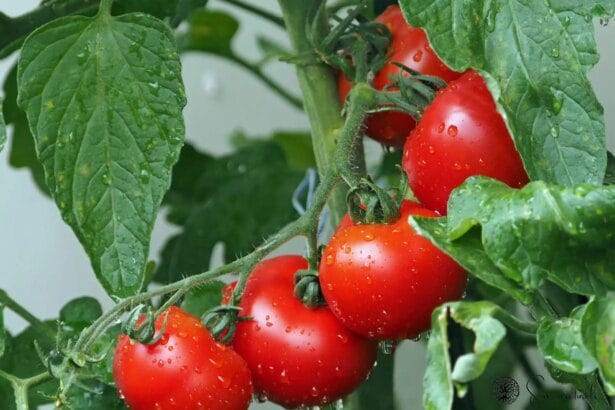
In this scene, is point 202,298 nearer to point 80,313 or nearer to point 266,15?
point 80,313

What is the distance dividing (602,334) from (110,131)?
0.32 m

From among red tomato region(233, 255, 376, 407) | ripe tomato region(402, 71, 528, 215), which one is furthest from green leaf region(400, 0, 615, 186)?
red tomato region(233, 255, 376, 407)

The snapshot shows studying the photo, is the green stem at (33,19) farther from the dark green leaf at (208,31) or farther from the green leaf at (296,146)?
the green leaf at (296,146)

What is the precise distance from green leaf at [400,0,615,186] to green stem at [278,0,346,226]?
167 millimetres

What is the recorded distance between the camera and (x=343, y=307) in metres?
0.56

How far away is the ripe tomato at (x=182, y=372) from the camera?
569mm

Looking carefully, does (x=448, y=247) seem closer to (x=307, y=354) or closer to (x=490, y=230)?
(x=490, y=230)

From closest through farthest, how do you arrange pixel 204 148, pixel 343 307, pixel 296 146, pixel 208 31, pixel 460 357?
pixel 460 357
pixel 343 307
pixel 208 31
pixel 296 146
pixel 204 148

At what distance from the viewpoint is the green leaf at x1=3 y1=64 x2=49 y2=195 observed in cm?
95

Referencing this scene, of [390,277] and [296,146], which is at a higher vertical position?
[390,277]

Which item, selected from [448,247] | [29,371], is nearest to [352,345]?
[448,247]

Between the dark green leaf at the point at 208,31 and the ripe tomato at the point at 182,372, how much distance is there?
0.64m

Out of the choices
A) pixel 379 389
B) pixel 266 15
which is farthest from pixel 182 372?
pixel 266 15

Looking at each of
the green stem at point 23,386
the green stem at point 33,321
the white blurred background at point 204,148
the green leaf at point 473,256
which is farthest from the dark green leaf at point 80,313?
the white blurred background at point 204,148
